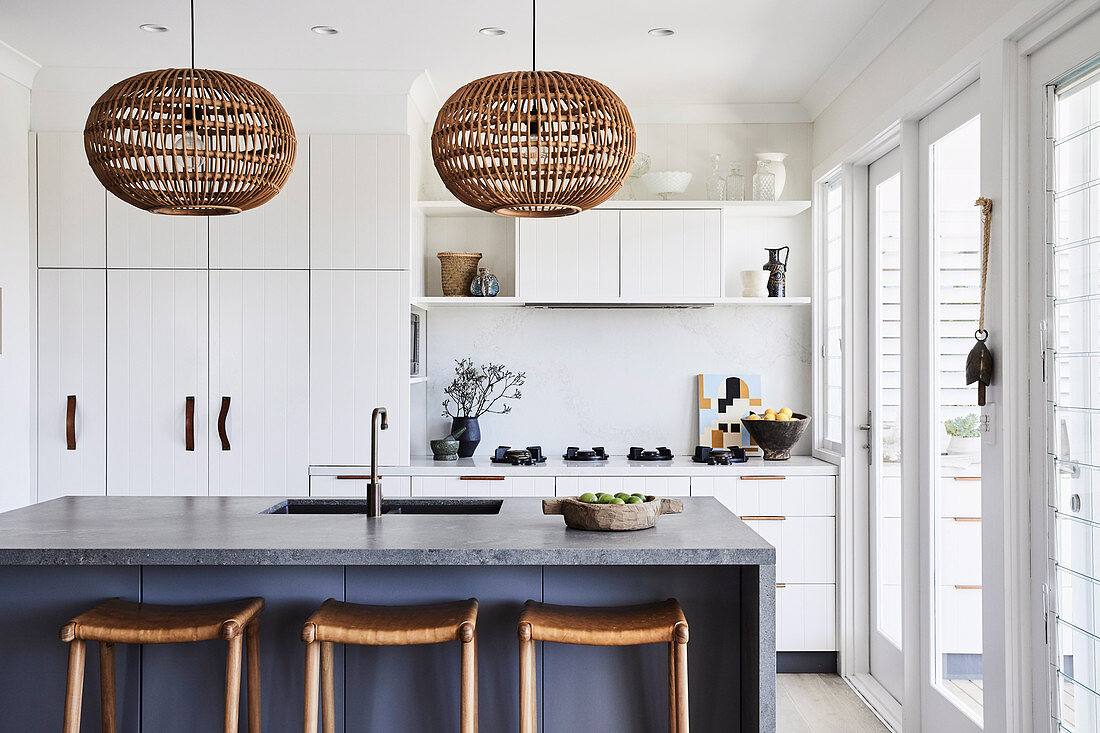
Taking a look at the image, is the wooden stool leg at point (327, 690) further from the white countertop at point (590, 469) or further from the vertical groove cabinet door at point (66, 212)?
the vertical groove cabinet door at point (66, 212)

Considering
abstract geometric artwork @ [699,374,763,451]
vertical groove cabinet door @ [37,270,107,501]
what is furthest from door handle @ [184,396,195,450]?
abstract geometric artwork @ [699,374,763,451]

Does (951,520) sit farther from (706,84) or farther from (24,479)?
(24,479)

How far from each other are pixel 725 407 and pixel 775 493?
2.20 feet

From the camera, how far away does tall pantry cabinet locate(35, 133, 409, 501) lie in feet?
13.5

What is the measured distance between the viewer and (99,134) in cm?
225

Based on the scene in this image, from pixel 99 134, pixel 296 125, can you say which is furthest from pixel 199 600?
pixel 296 125

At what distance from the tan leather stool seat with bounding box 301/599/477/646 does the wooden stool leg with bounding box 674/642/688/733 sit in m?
0.52

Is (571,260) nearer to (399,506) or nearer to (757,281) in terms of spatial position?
(757,281)

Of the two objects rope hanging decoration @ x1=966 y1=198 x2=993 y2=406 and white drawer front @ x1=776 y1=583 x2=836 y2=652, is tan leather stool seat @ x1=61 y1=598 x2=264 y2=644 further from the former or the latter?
white drawer front @ x1=776 y1=583 x2=836 y2=652

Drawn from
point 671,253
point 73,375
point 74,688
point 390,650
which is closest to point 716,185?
point 671,253

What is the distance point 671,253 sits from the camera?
Result: 4336 millimetres

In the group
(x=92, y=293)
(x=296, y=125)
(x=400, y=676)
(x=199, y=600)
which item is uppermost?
(x=296, y=125)

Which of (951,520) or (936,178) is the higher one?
(936,178)

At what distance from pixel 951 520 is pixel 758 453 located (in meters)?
1.57
